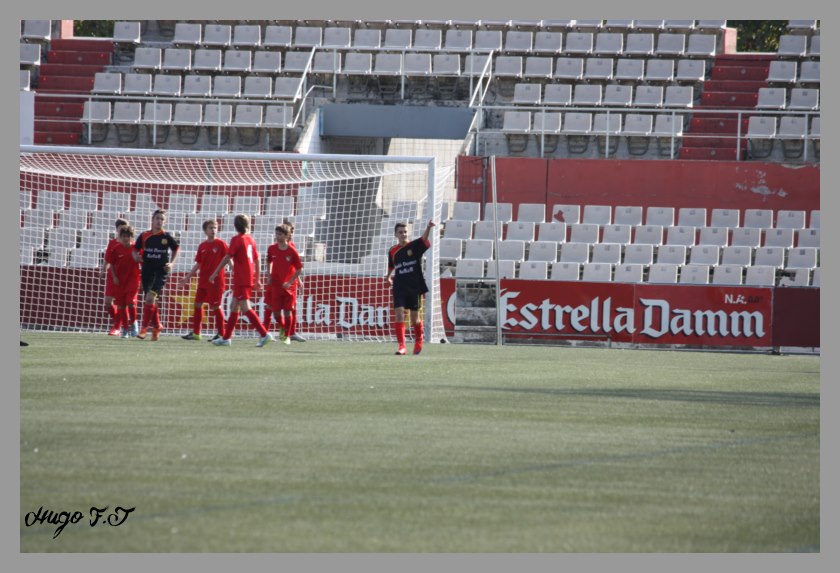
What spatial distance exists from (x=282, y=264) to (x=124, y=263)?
2.29 metres

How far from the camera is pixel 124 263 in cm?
1759

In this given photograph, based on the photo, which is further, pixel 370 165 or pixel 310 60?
pixel 310 60

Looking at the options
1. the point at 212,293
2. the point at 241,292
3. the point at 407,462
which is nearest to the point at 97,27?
the point at 212,293

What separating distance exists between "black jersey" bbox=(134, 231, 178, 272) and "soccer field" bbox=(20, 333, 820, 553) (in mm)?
5282

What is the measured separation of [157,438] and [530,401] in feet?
11.9

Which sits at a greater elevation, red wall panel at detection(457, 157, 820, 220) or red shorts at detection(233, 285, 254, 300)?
red wall panel at detection(457, 157, 820, 220)

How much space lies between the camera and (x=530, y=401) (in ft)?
32.6

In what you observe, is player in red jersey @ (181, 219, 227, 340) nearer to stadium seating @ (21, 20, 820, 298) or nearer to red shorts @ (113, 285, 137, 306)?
red shorts @ (113, 285, 137, 306)

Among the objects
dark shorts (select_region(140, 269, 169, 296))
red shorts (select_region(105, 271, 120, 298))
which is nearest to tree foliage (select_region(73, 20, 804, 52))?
red shorts (select_region(105, 271, 120, 298))

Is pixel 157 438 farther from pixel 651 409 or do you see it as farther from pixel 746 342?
pixel 746 342

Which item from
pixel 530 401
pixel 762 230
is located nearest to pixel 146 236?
pixel 530 401
